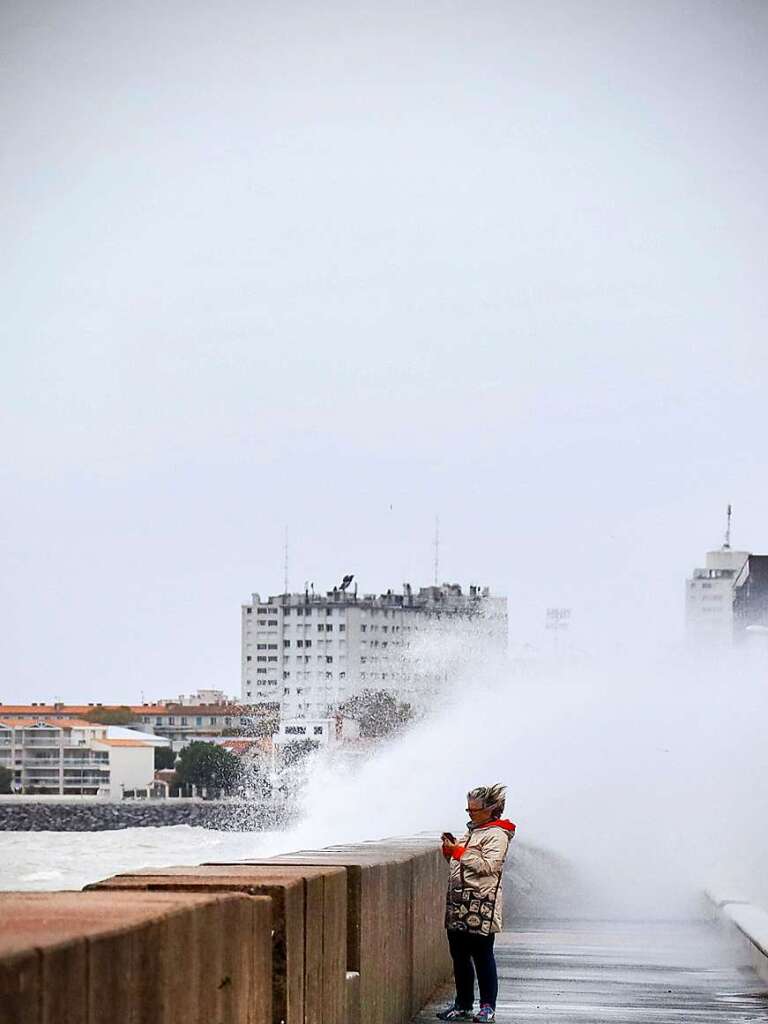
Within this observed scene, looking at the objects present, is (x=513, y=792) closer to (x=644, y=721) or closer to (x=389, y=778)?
(x=644, y=721)

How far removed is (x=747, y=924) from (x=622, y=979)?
2.16 m

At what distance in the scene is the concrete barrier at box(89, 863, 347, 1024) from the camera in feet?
19.5

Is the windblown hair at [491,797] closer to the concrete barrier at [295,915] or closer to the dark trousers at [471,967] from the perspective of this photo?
the dark trousers at [471,967]

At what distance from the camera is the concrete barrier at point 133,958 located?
345 cm

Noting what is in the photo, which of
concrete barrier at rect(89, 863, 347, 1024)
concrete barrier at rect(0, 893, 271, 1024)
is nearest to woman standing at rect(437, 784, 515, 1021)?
concrete barrier at rect(89, 863, 347, 1024)

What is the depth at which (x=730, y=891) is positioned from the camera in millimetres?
21047

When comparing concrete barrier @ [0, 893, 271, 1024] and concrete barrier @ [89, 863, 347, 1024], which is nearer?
concrete barrier @ [0, 893, 271, 1024]

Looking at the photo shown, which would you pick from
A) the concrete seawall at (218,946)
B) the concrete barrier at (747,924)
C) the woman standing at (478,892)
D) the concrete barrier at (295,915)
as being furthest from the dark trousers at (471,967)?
the concrete barrier at (295,915)

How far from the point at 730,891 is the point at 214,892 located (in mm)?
16216

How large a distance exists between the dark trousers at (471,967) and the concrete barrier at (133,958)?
4782 millimetres

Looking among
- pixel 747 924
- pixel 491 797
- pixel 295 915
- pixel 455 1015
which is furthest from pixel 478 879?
pixel 747 924

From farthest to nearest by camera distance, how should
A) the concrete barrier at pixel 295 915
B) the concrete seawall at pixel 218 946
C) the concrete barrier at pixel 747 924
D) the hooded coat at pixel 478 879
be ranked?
the concrete barrier at pixel 747 924, the hooded coat at pixel 478 879, the concrete barrier at pixel 295 915, the concrete seawall at pixel 218 946

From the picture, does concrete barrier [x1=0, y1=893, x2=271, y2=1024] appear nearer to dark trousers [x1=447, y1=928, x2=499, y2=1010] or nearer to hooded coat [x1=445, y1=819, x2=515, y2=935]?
hooded coat [x1=445, y1=819, x2=515, y2=935]

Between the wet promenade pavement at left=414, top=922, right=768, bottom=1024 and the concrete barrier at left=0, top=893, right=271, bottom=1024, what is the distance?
5426mm
